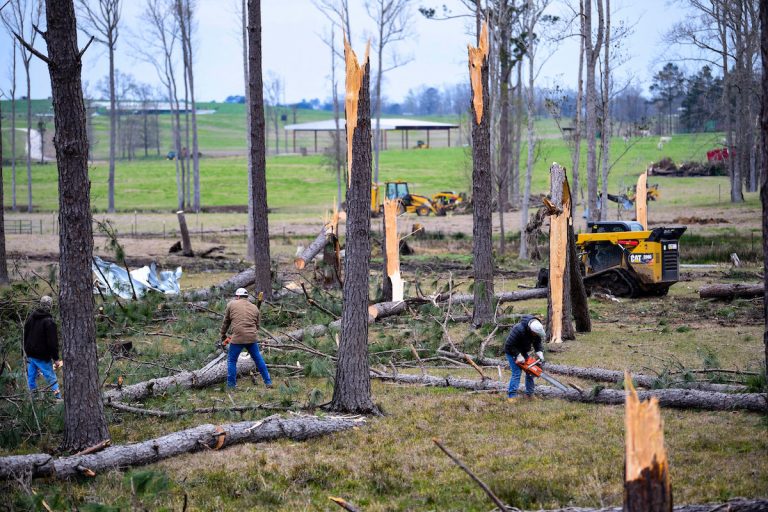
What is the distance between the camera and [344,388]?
10383 millimetres

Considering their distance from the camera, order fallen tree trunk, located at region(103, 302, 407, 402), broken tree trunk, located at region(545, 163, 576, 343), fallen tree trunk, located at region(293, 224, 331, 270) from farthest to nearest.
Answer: fallen tree trunk, located at region(293, 224, 331, 270), broken tree trunk, located at region(545, 163, 576, 343), fallen tree trunk, located at region(103, 302, 407, 402)

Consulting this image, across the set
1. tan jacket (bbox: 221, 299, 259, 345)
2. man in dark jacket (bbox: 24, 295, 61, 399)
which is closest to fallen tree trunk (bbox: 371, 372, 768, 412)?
tan jacket (bbox: 221, 299, 259, 345)

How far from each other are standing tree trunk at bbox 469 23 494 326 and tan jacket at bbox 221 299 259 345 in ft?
17.8

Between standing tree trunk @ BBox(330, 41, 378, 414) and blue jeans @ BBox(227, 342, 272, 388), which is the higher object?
standing tree trunk @ BBox(330, 41, 378, 414)

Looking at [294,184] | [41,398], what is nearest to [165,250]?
[41,398]

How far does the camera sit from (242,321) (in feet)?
39.6

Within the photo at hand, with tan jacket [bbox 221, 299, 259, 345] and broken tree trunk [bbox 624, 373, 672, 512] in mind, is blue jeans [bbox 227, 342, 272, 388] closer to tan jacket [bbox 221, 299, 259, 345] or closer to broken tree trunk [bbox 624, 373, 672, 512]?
tan jacket [bbox 221, 299, 259, 345]

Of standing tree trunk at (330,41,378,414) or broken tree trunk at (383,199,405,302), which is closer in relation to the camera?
standing tree trunk at (330,41,378,414)

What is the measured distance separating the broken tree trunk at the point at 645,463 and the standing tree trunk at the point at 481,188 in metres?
10.7

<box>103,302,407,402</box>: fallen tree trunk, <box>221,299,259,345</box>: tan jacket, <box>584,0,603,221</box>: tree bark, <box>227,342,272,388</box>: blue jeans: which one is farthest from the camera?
<box>584,0,603,221</box>: tree bark

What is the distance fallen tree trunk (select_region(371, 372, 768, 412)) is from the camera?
31.3ft

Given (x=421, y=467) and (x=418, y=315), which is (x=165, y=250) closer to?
(x=418, y=315)

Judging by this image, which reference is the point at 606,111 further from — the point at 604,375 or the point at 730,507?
the point at 730,507

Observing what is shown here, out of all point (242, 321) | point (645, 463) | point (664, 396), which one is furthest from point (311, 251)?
point (645, 463)
